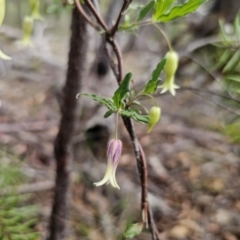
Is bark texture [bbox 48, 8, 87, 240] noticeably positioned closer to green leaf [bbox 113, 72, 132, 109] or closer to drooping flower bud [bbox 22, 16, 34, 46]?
drooping flower bud [bbox 22, 16, 34, 46]

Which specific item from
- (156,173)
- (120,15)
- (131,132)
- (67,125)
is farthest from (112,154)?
(156,173)

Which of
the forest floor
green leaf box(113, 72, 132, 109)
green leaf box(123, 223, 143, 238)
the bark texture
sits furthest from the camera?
the forest floor

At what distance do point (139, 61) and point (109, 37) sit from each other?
86.3 inches

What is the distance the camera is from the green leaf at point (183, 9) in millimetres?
441

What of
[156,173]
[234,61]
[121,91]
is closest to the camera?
[121,91]

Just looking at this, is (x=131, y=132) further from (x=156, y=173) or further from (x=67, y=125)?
(x=156, y=173)

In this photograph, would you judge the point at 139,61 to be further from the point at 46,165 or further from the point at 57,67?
the point at 46,165

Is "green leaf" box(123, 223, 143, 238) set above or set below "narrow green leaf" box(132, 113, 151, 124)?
below

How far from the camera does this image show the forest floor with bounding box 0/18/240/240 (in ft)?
3.66

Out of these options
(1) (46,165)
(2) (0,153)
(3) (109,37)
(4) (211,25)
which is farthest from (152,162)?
(3) (109,37)

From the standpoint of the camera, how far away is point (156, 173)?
4.51ft

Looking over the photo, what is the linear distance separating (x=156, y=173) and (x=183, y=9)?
0.97m

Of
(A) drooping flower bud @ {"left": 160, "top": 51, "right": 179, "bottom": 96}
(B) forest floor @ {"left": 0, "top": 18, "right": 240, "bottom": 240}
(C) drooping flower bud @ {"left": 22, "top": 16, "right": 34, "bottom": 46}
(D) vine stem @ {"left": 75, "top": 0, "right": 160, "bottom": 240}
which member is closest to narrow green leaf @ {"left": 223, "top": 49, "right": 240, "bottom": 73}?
(A) drooping flower bud @ {"left": 160, "top": 51, "right": 179, "bottom": 96}

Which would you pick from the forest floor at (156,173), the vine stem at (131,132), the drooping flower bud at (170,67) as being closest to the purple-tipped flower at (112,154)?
the vine stem at (131,132)
